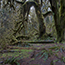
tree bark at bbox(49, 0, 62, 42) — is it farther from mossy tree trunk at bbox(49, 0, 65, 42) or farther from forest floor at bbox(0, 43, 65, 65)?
forest floor at bbox(0, 43, 65, 65)

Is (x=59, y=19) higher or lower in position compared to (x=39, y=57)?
higher

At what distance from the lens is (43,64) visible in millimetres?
3320

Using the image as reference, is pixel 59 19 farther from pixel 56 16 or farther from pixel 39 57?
pixel 39 57

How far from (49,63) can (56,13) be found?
15.1 feet

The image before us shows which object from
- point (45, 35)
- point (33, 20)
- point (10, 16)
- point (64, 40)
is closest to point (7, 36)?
point (10, 16)

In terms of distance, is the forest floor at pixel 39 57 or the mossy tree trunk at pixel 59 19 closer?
the forest floor at pixel 39 57

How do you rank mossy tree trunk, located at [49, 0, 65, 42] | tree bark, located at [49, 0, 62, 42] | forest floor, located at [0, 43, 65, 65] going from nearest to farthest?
forest floor, located at [0, 43, 65, 65], tree bark, located at [49, 0, 62, 42], mossy tree trunk, located at [49, 0, 65, 42]

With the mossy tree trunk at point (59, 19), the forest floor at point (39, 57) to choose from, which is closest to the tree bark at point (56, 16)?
the mossy tree trunk at point (59, 19)

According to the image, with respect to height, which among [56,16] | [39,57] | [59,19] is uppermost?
[56,16]

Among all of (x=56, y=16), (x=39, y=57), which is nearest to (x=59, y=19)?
(x=56, y=16)

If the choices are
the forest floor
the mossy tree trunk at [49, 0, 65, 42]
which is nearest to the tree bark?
the mossy tree trunk at [49, 0, 65, 42]

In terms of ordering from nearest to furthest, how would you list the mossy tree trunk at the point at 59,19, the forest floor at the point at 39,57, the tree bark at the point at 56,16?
the forest floor at the point at 39,57 → the tree bark at the point at 56,16 → the mossy tree trunk at the point at 59,19

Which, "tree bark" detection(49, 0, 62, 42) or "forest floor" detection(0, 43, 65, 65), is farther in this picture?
"tree bark" detection(49, 0, 62, 42)

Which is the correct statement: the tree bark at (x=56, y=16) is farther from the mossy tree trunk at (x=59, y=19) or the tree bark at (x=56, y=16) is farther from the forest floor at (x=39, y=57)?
the forest floor at (x=39, y=57)
